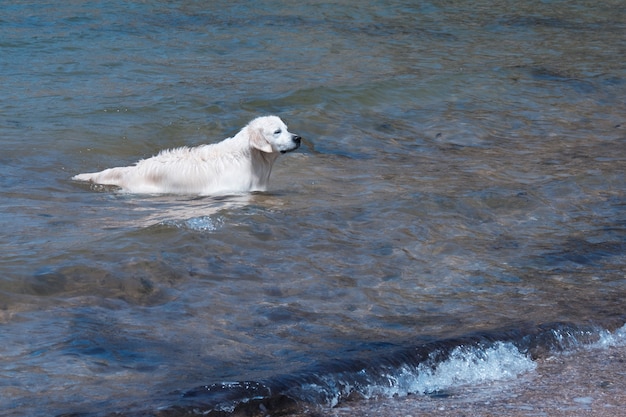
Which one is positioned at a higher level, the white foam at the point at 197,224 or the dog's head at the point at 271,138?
the dog's head at the point at 271,138

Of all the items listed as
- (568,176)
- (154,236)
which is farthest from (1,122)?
(568,176)

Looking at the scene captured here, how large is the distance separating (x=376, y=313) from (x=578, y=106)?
26.5 ft

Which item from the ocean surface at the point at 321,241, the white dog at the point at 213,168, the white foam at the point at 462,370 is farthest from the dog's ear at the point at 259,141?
the white foam at the point at 462,370

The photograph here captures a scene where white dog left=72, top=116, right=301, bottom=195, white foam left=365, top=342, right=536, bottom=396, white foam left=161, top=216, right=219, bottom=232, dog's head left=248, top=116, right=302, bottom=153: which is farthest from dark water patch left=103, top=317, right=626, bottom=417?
white dog left=72, top=116, right=301, bottom=195

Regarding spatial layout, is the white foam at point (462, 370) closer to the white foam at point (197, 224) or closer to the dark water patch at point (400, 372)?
the dark water patch at point (400, 372)

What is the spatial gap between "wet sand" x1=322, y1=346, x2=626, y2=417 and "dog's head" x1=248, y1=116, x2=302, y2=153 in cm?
412

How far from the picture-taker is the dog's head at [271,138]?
888cm

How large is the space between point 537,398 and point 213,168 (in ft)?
15.6

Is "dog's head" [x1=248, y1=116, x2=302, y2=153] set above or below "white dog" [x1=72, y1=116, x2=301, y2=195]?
above

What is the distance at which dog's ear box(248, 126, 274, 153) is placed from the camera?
350 inches

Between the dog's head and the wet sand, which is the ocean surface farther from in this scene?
the dog's head

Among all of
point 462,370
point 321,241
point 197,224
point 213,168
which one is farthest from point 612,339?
point 213,168

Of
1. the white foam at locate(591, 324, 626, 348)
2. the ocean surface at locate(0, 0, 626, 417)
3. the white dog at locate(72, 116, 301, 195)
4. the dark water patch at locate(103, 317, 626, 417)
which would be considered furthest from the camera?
the white dog at locate(72, 116, 301, 195)

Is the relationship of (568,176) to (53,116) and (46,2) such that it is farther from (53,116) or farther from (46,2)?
(46,2)
